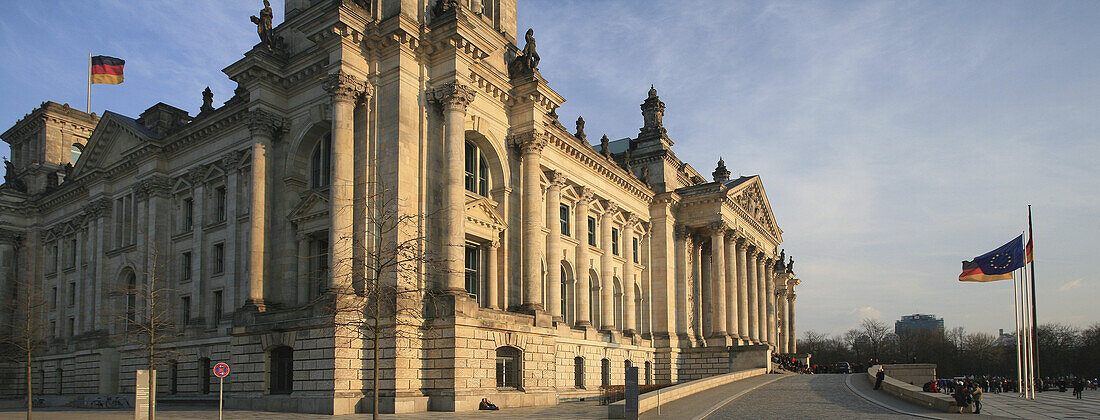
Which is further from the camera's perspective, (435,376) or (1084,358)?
(1084,358)

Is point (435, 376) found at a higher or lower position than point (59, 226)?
lower

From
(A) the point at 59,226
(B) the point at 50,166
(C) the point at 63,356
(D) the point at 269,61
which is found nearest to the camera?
(D) the point at 269,61

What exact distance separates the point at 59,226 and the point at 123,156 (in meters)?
13.3

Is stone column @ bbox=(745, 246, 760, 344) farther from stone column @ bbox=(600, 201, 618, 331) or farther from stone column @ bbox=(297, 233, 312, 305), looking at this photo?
stone column @ bbox=(297, 233, 312, 305)

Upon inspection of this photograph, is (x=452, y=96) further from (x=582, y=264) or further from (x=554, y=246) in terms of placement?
(x=582, y=264)

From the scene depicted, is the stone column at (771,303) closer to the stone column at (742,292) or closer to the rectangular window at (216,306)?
the stone column at (742,292)

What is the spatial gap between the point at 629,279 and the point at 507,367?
22816mm

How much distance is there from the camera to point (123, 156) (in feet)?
150

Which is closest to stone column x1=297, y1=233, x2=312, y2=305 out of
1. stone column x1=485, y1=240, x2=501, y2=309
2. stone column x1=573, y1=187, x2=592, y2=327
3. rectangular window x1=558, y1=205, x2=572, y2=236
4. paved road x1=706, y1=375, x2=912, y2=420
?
stone column x1=485, y1=240, x2=501, y2=309

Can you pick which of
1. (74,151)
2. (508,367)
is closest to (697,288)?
(508,367)

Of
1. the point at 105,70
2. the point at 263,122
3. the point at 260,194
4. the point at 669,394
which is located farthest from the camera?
the point at 105,70

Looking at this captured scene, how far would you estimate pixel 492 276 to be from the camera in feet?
117

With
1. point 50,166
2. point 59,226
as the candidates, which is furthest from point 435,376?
point 50,166

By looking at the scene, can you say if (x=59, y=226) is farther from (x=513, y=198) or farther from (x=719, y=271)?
(x=719, y=271)
